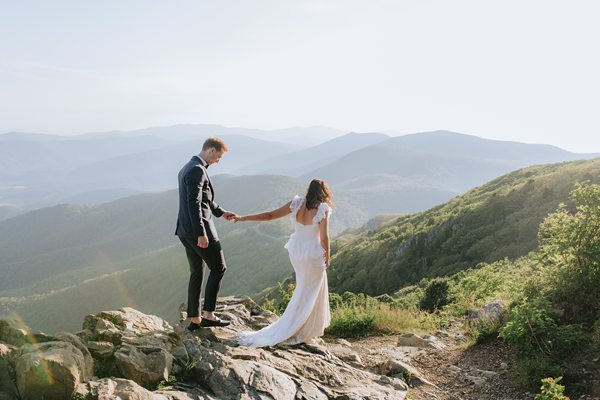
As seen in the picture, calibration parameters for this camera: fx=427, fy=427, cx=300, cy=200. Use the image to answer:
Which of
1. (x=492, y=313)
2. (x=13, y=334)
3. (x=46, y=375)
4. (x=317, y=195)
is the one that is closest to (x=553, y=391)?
(x=492, y=313)

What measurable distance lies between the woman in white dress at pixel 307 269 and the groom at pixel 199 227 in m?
0.87

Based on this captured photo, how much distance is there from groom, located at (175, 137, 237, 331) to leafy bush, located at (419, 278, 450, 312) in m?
9.25

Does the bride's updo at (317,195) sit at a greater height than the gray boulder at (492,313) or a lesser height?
greater

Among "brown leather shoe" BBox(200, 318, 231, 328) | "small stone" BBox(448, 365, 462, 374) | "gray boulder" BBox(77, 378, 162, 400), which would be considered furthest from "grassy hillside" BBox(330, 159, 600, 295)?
"gray boulder" BBox(77, 378, 162, 400)

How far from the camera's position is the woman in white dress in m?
6.91

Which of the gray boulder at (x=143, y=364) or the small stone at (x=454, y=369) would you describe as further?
the small stone at (x=454, y=369)

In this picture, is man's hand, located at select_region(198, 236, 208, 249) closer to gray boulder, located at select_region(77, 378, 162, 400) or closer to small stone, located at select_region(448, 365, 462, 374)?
gray boulder, located at select_region(77, 378, 162, 400)

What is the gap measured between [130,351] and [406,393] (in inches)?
153

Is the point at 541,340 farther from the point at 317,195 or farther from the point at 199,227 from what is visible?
the point at 199,227

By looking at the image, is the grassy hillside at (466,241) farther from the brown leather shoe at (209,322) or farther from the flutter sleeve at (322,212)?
the brown leather shoe at (209,322)

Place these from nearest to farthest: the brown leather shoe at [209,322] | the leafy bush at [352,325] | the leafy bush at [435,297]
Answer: the brown leather shoe at [209,322] → the leafy bush at [352,325] → the leafy bush at [435,297]

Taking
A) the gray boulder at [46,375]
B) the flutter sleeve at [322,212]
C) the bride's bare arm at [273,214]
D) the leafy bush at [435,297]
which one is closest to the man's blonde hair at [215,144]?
the bride's bare arm at [273,214]

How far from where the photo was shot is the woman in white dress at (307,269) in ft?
22.7

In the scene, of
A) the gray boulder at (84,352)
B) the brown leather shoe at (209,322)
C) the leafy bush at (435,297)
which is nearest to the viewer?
the gray boulder at (84,352)
